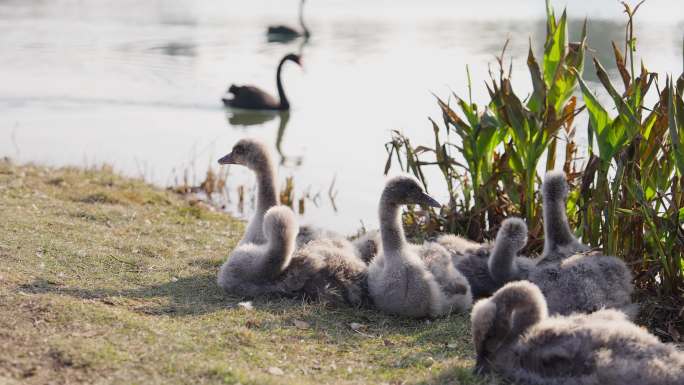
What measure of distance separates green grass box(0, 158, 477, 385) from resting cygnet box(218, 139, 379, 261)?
20.9 inches

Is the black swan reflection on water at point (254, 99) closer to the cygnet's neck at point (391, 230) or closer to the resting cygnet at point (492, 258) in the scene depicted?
the resting cygnet at point (492, 258)

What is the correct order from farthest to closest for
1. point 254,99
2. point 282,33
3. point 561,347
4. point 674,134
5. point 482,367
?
1. point 282,33
2. point 254,99
3. point 674,134
4. point 482,367
5. point 561,347

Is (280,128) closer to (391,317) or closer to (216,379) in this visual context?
(391,317)

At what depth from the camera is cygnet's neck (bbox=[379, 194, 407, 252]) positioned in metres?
6.84

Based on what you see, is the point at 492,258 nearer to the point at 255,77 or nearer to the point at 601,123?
the point at 601,123

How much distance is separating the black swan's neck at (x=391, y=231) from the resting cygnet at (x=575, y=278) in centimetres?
76

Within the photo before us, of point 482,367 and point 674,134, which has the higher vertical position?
point 674,134

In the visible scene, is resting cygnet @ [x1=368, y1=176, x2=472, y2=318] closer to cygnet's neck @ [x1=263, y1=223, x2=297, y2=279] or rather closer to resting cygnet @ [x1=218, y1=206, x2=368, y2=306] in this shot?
resting cygnet @ [x1=218, y1=206, x2=368, y2=306]

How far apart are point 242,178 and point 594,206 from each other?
22.4ft

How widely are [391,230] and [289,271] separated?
85cm

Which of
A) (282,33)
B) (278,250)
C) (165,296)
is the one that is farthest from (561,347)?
(282,33)

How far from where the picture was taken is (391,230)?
6.85 meters

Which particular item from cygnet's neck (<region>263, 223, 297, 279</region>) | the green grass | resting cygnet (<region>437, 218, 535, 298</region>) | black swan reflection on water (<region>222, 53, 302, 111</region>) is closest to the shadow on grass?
the green grass

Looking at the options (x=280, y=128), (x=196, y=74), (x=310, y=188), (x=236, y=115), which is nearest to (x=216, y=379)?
(x=310, y=188)
